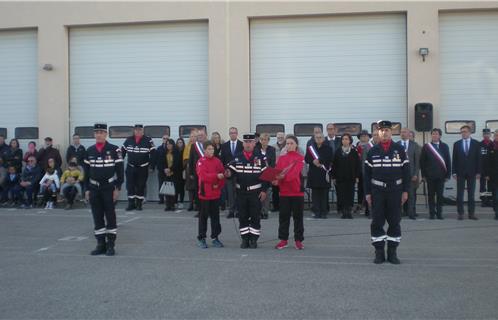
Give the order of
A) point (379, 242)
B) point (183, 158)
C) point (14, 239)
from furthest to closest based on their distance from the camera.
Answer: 1. point (183, 158)
2. point (14, 239)
3. point (379, 242)

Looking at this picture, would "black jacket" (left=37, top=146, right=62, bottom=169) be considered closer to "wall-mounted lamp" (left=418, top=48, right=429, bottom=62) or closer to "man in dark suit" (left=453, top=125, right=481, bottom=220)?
"wall-mounted lamp" (left=418, top=48, right=429, bottom=62)

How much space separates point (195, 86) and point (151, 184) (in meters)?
3.20

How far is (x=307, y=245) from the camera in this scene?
10375mm

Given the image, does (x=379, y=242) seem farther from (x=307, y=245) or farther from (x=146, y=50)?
(x=146, y=50)

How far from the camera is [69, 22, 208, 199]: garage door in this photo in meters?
17.4

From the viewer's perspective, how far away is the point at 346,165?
13.8 meters

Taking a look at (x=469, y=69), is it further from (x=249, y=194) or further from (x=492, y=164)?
(x=249, y=194)

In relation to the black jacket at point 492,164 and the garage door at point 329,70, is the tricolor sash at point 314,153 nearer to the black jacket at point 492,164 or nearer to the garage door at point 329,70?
the garage door at point 329,70

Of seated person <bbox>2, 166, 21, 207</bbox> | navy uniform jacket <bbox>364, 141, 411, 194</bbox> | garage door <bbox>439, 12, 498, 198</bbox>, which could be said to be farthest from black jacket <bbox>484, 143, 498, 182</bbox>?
seated person <bbox>2, 166, 21, 207</bbox>

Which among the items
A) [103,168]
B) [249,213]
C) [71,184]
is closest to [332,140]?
[249,213]

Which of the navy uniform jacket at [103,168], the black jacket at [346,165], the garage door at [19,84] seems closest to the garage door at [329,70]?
the black jacket at [346,165]

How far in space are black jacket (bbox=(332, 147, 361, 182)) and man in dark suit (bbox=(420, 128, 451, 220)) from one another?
1501 mm

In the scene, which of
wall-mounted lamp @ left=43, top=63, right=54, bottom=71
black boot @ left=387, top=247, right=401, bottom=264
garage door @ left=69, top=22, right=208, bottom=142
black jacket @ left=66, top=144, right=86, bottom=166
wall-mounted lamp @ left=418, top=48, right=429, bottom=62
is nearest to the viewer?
black boot @ left=387, top=247, right=401, bottom=264

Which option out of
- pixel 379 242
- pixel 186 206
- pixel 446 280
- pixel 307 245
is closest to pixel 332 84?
pixel 186 206
